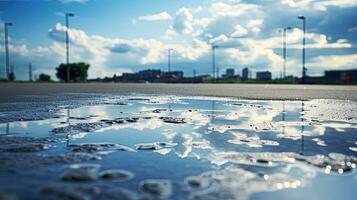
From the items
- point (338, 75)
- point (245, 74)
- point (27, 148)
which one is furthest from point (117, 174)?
point (245, 74)

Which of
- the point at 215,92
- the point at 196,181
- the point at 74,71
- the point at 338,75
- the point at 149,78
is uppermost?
the point at 74,71

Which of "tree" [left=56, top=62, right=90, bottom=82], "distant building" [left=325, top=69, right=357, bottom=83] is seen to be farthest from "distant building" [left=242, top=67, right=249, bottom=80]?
"tree" [left=56, top=62, right=90, bottom=82]

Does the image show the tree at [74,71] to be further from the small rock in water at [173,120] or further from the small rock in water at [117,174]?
the small rock in water at [117,174]

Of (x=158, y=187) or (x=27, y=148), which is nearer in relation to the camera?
(x=158, y=187)

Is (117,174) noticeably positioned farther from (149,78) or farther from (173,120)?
(149,78)

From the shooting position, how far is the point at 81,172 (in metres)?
3.29

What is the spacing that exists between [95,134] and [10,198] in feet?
9.74

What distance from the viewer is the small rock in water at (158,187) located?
9.00 feet

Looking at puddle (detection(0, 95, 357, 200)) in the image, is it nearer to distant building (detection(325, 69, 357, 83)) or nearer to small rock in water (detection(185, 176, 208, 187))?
small rock in water (detection(185, 176, 208, 187))

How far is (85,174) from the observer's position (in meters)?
3.23

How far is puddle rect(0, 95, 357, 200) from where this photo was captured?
2.85 meters

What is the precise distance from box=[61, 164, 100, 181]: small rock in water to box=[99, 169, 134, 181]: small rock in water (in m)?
0.07

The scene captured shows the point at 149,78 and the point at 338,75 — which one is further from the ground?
the point at 338,75

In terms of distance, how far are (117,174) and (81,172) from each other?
313 millimetres
